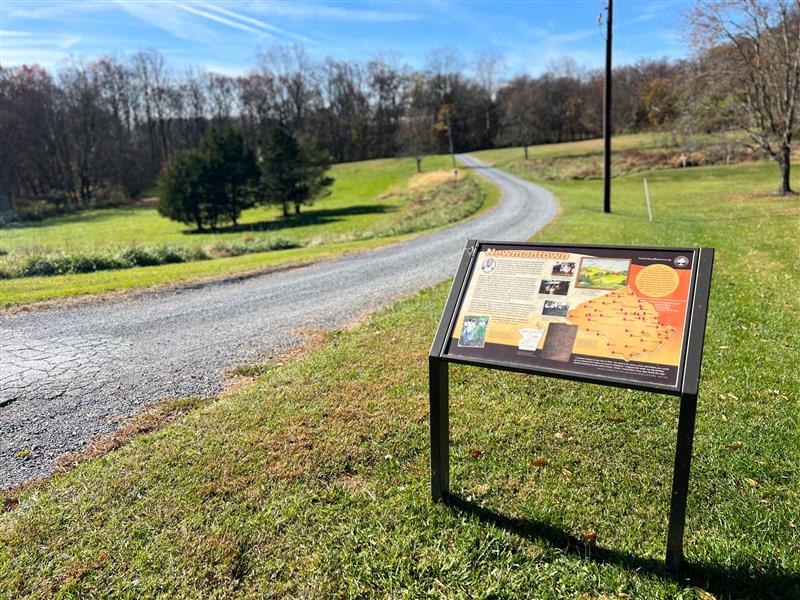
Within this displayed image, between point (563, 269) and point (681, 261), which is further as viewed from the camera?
point (563, 269)

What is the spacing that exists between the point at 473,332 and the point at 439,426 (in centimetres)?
66

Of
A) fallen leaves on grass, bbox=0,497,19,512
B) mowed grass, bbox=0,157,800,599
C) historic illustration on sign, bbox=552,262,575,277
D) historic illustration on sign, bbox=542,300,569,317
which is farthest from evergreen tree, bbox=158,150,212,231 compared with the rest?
historic illustration on sign, bbox=542,300,569,317

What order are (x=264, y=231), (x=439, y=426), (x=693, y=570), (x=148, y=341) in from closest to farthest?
1. (x=693, y=570)
2. (x=439, y=426)
3. (x=148, y=341)
4. (x=264, y=231)

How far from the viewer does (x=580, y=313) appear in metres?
2.84

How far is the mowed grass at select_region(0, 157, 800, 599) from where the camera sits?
2.71m

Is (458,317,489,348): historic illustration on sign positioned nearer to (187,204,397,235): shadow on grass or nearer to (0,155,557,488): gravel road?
(0,155,557,488): gravel road

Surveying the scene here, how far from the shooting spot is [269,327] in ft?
25.9

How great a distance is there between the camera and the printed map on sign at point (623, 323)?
260cm

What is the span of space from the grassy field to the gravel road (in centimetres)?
174

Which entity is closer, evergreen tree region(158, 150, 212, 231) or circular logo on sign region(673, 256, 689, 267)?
circular logo on sign region(673, 256, 689, 267)

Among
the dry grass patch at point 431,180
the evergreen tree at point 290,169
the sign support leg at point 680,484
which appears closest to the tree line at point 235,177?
the evergreen tree at point 290,169

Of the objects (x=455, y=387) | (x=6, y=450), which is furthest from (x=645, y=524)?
(x=6, y=450)

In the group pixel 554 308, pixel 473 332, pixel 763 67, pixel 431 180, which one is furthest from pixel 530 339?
pixel 431 180

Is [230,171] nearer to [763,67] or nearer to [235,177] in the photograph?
A: [235,177]
